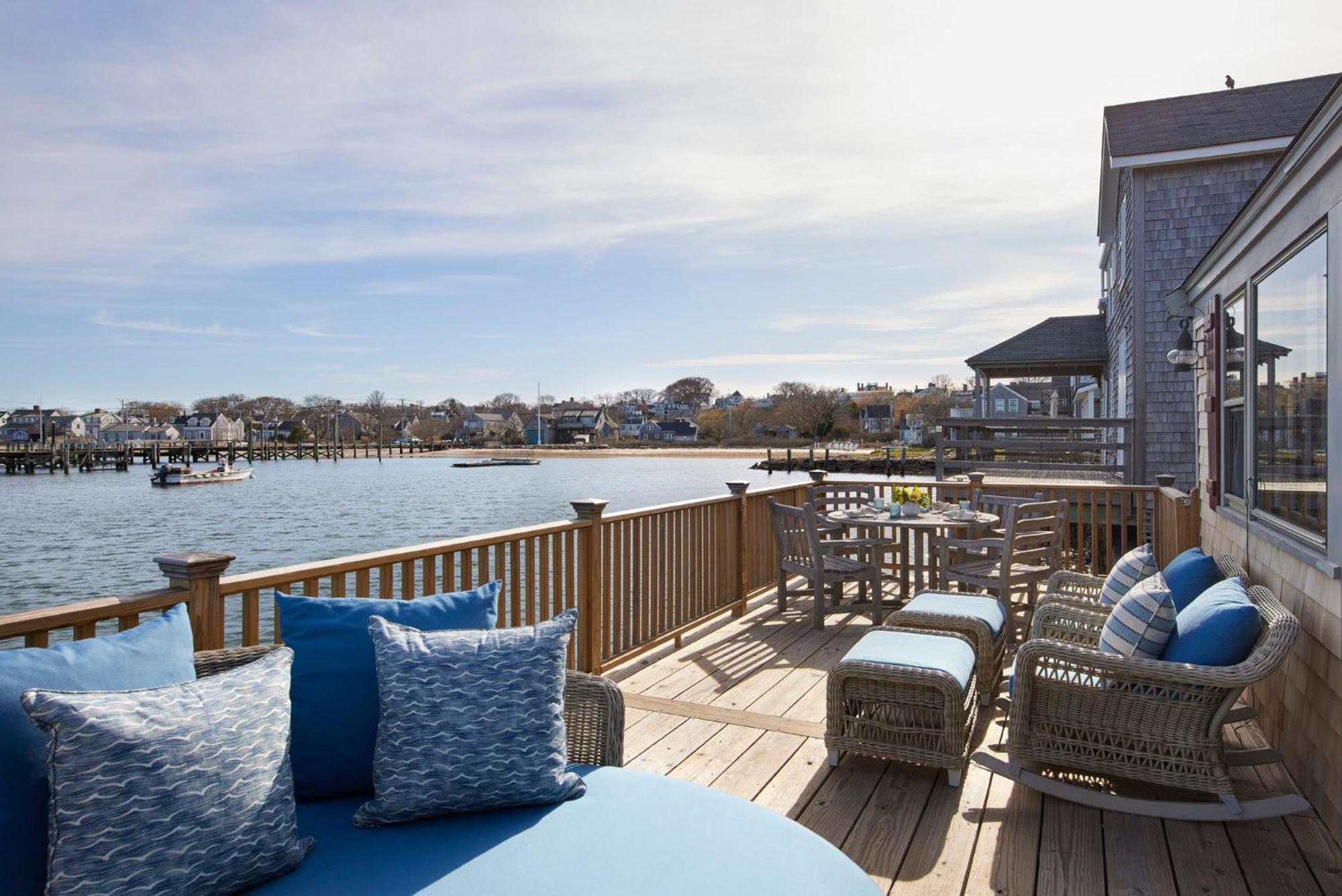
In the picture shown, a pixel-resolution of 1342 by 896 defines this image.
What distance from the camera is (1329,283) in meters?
2.59

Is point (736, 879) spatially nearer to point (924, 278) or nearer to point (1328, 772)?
point (1328, 772)

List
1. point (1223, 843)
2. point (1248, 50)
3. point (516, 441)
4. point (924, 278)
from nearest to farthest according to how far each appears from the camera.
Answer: point (1223, 843) → point (1248, 50) → point (924, 278) → point (516, 441)

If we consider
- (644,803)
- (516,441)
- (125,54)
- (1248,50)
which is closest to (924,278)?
(1248,50)

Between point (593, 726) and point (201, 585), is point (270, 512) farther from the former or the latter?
point (593, 726)

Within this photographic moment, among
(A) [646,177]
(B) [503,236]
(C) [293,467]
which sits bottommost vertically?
(C) [293,467]

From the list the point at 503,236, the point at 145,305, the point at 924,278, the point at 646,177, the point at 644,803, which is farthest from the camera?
the point at 145,305

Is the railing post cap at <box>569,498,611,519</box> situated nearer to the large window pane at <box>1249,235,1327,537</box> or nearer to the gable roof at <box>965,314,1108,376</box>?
the large window pane at <box>1249,235,1327,537</box>

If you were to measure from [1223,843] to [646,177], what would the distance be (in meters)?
10.6

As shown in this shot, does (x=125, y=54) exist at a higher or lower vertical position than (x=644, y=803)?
higher

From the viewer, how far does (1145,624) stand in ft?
9.07

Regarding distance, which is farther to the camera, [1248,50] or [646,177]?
[646,177]

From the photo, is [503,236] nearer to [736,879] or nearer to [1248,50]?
[1248,50]

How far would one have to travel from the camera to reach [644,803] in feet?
6.32

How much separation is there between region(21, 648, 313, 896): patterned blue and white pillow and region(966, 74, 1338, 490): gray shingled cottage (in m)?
10.2
